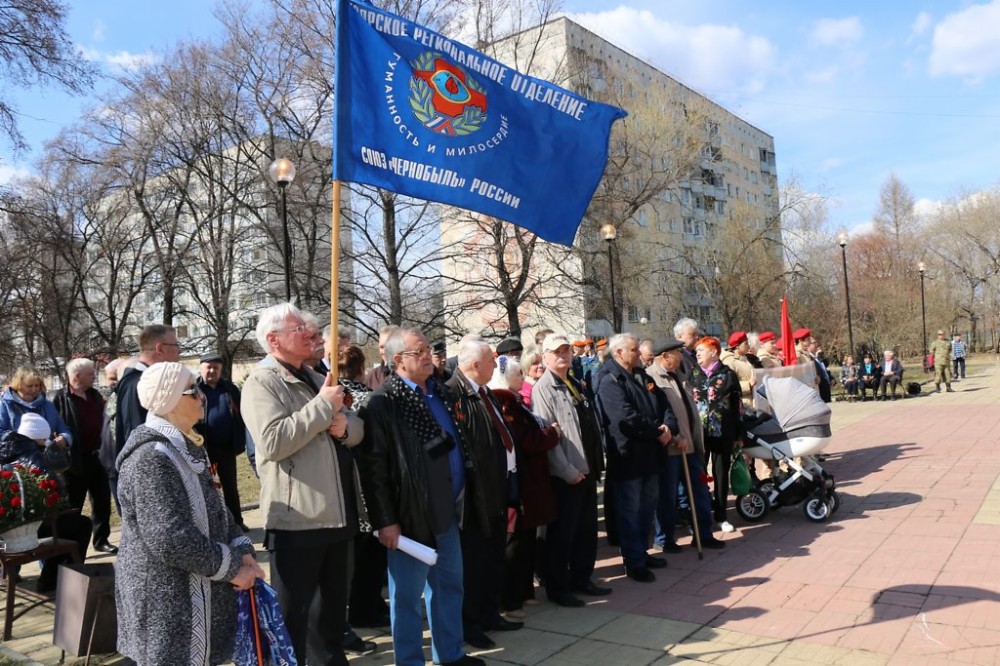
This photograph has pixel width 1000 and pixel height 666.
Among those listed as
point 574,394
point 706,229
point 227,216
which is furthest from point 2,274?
point 706,229

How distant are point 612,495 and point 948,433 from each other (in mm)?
9733

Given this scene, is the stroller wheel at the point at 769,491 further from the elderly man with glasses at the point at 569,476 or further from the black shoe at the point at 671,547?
the elderly man with glasses at the point at 569,476

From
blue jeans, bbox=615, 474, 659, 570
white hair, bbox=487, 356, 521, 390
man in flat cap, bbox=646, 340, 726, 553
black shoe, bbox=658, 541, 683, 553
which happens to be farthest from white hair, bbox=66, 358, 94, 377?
black shoe, bbox=658, 541, 683, 553

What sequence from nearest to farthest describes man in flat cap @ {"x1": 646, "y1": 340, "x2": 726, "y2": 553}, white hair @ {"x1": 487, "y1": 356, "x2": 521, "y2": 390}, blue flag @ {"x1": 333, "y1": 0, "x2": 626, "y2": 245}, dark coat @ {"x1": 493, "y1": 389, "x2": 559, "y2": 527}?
Answer: 1. blue flag @ {"x1": 333, "y1": 0, "x2": 626, "y2": 245}
2. dark coat @ {"x1": 493, "y1": 389, "x2": 559, "y2": 527}
3. white hair @ {"x1": 487, "y1": 356, "x2": 521, "y2": 390}
4. man in flat cap @ {"x1": 646, "y1": 340, "x2": 726, "y2": 553}

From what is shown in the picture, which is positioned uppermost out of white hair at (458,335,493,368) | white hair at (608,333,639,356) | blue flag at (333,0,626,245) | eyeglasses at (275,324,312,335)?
blue flag at (333,0,626,245)

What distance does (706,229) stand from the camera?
38344 millimetres

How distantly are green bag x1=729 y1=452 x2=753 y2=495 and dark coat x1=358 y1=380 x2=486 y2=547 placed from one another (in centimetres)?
456

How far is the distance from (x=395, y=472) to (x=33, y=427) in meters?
3.74

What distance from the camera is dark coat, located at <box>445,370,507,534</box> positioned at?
453 cm

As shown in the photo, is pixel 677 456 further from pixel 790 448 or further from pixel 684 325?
pixel 684 325

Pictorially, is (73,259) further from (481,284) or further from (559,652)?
(559,652)

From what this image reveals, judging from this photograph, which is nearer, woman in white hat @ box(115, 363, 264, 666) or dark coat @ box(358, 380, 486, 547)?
woman in white hat @ box(115, 363, 264, 666)

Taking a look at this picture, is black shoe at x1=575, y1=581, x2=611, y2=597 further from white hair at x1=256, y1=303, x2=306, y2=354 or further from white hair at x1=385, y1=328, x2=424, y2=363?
white hair at x1=256, y1=303, x2=306, y2=354

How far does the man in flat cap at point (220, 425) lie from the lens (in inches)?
264
